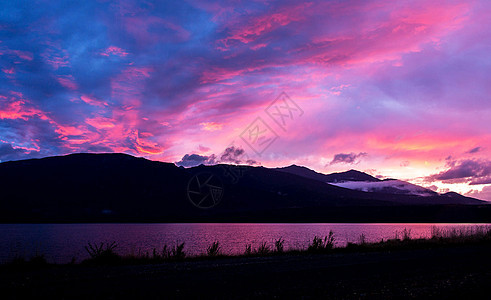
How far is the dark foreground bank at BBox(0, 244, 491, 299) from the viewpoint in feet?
→ 33.4

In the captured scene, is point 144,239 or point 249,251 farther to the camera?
point 144,239

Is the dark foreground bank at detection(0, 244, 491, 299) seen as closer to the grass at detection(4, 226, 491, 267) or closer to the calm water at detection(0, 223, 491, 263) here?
the grass at detection(4, 226, 491, 267)

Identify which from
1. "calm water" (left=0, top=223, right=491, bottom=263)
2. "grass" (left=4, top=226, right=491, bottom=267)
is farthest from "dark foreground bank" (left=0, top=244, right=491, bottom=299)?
"calm water" (left=0, top=223, right=491, bottom=263)

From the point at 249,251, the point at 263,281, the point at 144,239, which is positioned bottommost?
the point at 144,239

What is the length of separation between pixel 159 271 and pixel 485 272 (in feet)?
41.9

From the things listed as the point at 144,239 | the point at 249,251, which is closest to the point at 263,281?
the point at 249,251

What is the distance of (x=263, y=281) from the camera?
12336 mm

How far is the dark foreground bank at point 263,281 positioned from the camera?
10.2m

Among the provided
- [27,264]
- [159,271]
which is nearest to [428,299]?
[159,271]

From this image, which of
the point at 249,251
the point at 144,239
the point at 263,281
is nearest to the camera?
the point at 263,281

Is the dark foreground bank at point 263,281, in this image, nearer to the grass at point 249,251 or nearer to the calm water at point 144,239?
the grass at point 249,251

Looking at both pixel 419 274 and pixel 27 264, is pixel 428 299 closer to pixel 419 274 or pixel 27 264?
pixel 419 274

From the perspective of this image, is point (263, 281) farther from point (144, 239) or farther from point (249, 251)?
point (144, 239)

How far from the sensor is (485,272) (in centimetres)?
1437
